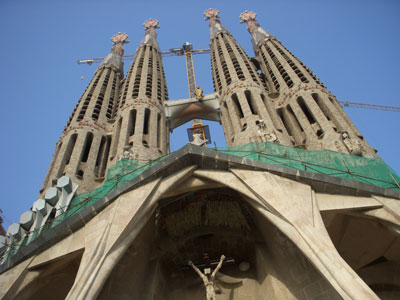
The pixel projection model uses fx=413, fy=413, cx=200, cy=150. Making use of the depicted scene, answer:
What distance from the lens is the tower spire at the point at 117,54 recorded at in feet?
108

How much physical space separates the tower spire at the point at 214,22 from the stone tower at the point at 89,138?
11.2 meters

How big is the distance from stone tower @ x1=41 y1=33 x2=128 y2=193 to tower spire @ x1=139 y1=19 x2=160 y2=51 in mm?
7318

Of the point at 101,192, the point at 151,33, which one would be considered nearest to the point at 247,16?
the point at 151,33

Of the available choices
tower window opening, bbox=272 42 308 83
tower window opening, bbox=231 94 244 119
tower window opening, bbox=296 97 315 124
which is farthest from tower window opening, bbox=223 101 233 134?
tower window opening, bbox=272 42 308 83

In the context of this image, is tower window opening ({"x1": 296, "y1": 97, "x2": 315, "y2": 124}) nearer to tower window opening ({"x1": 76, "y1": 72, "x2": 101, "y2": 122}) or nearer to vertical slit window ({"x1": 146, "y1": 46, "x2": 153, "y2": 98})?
vertical slit window ({"x1": 146, "y1": 46, "x2": 153, "y2": 98})

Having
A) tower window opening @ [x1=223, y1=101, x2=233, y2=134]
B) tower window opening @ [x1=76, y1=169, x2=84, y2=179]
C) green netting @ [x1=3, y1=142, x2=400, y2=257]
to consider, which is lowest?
green netting @ [x1=3, y1=142, x2=400, y2=257]

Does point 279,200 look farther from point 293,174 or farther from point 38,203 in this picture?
point 38,203

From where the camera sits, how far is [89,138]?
22.5 meters

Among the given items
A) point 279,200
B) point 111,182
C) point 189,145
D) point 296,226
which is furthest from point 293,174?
point 111,182

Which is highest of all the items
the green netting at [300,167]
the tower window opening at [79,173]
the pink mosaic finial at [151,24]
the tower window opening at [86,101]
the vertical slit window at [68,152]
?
the pink mosaic finial at [151,24]

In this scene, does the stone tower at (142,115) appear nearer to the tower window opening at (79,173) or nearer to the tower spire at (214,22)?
the tower window opening at (79,173)

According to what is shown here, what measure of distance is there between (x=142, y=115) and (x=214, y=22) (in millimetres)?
19909

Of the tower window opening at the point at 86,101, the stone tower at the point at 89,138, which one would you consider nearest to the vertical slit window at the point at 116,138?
the stone tower at the point at 89,138

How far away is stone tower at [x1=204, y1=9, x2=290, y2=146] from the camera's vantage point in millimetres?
19969
